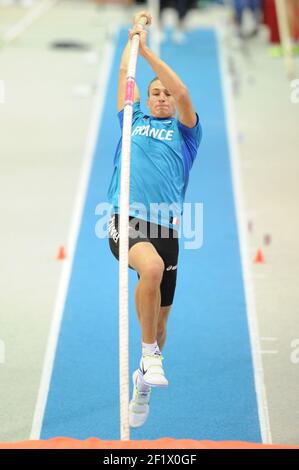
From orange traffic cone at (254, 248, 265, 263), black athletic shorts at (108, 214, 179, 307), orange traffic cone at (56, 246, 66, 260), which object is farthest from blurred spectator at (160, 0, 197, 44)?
black athletic shorts at (108, 214, 179, 307)

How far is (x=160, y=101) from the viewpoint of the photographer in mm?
6180

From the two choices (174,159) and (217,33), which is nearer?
(174,159)

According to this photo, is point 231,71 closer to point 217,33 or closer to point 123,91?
point 217,33

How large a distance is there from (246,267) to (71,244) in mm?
1684

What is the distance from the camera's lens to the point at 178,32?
18.7 meters

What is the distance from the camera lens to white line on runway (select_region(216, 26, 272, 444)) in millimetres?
6594

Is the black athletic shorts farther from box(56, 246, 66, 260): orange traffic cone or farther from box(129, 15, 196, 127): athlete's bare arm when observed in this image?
box(56, 246, 66, 260): orange traffic cone

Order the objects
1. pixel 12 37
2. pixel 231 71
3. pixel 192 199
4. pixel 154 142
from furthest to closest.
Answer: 1. pixel 12 37
2. pixel 231 71
3. pixel 192 199
4. pixel 154 142

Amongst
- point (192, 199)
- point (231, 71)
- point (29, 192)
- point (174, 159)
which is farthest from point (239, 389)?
point (231, 71)

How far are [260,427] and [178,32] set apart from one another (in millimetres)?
13270

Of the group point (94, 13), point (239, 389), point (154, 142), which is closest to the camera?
point (154, 142)

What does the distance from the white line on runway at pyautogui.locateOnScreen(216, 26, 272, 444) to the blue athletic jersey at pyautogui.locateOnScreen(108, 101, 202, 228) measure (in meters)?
1.42

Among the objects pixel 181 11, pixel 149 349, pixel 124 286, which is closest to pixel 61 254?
pixel 149 349

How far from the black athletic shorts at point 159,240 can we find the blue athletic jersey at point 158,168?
4cm
